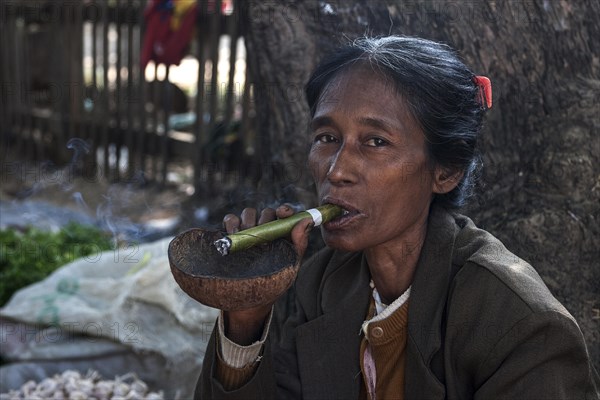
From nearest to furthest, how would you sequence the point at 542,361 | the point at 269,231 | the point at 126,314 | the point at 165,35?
the point at 542,361, the point at 269,231, the point at 126,314, the point at 165,35

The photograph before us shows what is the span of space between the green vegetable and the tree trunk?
8.16 ft

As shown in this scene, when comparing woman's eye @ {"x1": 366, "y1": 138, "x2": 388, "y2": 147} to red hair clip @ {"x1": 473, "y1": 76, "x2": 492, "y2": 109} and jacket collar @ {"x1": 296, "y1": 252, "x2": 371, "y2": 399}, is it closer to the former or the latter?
red hair clip @ {"x1": 473, "y1": 76, "x2": 492, "y2": 109}

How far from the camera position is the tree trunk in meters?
2.94

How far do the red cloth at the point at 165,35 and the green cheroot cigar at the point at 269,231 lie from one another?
4772 millimetres

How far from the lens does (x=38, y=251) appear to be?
4.81 metres

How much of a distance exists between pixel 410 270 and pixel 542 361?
22.0 inches

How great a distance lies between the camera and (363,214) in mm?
2240

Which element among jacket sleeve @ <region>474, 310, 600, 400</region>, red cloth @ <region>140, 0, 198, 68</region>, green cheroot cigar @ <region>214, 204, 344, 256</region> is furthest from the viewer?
red cloth @ <region>140, 0, 198, 68</region>

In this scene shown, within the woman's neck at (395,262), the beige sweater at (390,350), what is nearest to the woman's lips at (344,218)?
the woman's neck at (395,262)

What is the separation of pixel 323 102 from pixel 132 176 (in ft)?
18.9

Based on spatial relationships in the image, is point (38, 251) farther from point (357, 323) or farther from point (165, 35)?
point (357, 323)

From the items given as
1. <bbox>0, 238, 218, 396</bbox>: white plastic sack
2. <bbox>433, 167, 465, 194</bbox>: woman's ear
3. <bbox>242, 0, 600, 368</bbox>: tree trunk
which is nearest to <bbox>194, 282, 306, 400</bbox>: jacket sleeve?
<bbox>433, 167, 465, 194</bbox>: woman's ear

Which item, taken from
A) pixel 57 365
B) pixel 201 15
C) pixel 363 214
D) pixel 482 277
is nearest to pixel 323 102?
pixel 363 214

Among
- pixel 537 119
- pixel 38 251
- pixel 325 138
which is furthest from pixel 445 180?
pixel 38 251
